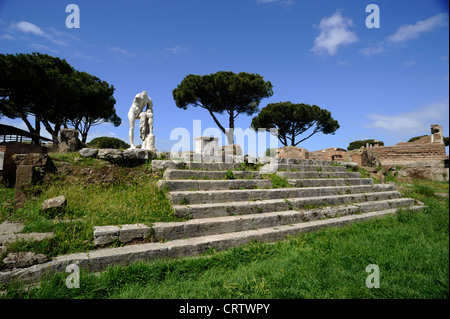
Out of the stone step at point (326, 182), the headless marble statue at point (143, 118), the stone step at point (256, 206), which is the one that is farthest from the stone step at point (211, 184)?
the headless marble statue at point (143, 118)

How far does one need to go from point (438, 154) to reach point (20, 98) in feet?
118

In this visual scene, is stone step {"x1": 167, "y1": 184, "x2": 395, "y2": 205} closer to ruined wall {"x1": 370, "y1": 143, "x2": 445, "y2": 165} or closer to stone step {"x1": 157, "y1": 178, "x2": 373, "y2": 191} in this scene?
stone step {"x1": 157, "y1": 178, "x2": 373, "y2": 191}

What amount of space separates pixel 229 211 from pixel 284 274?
1901mm

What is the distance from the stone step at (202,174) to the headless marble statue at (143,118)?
3140 millimetres

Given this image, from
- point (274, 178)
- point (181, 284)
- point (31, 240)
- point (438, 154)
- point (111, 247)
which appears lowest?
point (181, 284)

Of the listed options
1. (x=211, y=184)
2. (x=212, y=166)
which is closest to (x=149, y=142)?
(x=212, y=166)

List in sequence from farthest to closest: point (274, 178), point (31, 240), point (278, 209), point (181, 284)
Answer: point (274, 178), point (278, 209), point (31, 240), point (181, 284)

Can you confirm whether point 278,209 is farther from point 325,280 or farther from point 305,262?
point 325,280

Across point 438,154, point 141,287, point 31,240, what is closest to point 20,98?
point 31,240

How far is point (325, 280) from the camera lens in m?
2.46

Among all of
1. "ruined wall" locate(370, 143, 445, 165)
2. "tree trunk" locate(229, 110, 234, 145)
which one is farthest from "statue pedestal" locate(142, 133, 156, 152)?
"ruined wall" locate(370, 143, 445, 165)

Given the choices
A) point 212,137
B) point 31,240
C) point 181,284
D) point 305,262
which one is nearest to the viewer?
point 181,284

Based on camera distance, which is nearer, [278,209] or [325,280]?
[325,280]

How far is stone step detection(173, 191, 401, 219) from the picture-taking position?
4.07m
